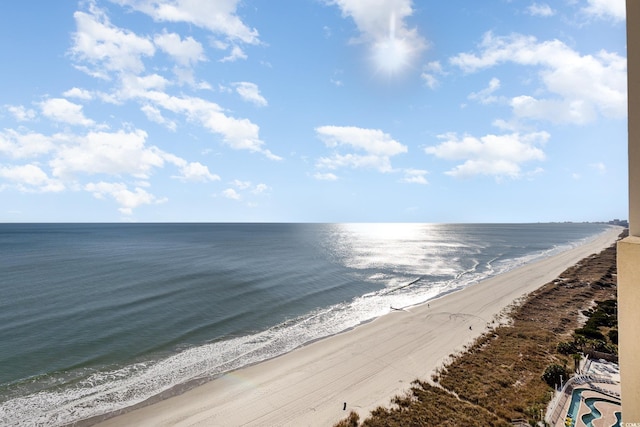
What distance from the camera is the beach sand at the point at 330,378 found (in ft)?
61.2

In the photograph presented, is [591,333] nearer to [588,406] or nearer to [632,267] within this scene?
[588,406]

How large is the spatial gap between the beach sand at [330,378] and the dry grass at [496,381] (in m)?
1.33

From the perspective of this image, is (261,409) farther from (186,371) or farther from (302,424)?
(186,371)

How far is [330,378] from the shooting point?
2262cm

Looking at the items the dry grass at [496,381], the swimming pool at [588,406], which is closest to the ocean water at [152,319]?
the dry grass at [496,381]

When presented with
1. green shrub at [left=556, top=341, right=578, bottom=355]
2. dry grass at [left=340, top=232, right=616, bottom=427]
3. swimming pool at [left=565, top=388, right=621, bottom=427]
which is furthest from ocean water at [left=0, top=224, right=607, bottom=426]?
swimming pool at [left=565, top=388, right=621, bottom=427]

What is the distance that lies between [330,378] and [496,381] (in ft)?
36.6

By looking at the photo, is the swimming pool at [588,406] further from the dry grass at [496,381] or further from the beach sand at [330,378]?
the beach sand at [330,378]

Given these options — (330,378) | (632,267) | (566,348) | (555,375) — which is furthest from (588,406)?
(632,267)

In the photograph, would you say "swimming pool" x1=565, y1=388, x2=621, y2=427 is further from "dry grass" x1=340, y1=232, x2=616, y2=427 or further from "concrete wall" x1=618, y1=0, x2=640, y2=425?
"concrete wall" x1=618, y1=0, x2=640, y2=425

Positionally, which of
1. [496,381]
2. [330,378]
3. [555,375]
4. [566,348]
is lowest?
[330,378]

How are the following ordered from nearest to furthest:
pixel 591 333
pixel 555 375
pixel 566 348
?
pixel 555 375, pixel 566 348, pixel 591 333

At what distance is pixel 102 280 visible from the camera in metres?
50.6

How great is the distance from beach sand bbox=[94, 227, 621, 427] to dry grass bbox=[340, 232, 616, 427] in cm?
133
